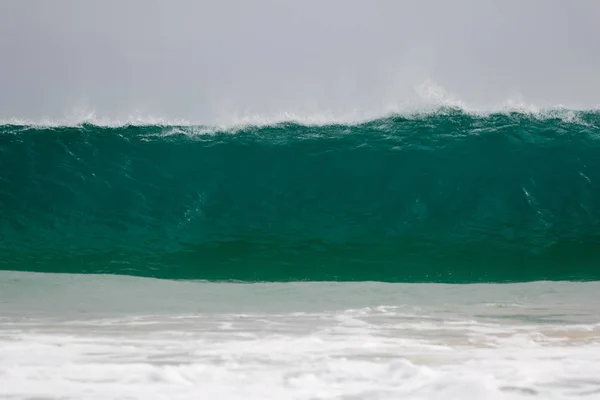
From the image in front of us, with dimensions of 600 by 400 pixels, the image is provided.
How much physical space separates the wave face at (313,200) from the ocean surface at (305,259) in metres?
0.02

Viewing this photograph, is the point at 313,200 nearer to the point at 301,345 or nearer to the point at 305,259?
the point at 305,259

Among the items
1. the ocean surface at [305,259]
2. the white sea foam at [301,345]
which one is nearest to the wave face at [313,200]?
the ocean surface at [305,259]

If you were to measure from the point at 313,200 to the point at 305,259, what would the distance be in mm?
993

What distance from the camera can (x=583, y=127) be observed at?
26.9ft

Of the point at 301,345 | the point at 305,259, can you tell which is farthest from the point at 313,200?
the point at 301,345

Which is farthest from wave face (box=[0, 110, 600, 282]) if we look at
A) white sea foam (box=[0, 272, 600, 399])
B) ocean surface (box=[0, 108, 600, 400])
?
white sea foam (box=[0, 272, 600, 399])

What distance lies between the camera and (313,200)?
7.49m

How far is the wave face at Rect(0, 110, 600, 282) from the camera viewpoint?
265 inches

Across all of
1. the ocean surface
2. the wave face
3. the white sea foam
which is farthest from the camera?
the wave face

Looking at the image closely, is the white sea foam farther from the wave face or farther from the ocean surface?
the wave face

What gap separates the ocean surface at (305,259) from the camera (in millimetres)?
2611

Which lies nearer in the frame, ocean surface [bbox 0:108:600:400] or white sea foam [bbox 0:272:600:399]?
white sea foam [bbox 0:272:600:399]

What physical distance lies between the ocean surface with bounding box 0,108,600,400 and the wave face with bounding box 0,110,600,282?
2cm

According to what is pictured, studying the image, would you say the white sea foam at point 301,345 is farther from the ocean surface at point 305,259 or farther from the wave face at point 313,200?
the wave face at point 313,200
